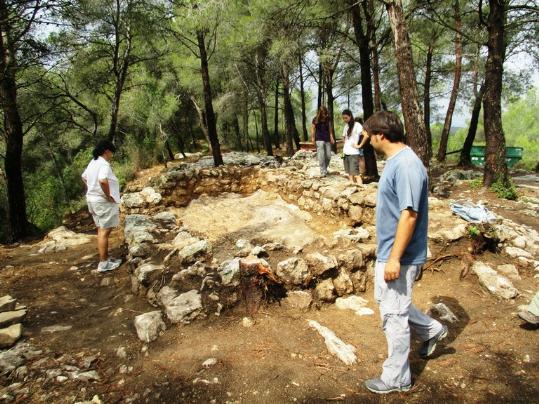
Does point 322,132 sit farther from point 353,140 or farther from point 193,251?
point 193,251

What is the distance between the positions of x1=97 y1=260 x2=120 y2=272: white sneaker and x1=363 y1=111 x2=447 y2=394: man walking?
12.8 ft

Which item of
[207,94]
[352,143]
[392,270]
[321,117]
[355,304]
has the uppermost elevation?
[207,94]

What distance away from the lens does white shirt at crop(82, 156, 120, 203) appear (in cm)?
464

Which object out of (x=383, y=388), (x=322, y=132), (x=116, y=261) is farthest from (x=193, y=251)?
(x=322, y=132)

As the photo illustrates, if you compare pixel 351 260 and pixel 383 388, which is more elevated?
pixel 351 260

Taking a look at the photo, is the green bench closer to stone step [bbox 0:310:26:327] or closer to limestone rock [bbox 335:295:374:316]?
limestone rock [bbox 335:295:374:316]

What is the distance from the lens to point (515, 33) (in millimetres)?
12391

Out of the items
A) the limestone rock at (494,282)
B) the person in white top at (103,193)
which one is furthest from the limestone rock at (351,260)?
the person in white top at (103,193)

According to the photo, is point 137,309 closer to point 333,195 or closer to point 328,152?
point 333,195

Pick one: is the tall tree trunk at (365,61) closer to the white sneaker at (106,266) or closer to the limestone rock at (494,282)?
the limestone rock at (494,282)

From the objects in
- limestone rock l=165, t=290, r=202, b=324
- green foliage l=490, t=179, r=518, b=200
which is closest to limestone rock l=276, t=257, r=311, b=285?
limestone rock l=165, t=290, r=202, b=324

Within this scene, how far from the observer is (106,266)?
492 cm

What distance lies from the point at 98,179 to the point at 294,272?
298cm

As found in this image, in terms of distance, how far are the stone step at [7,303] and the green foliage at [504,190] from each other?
8.66 m
